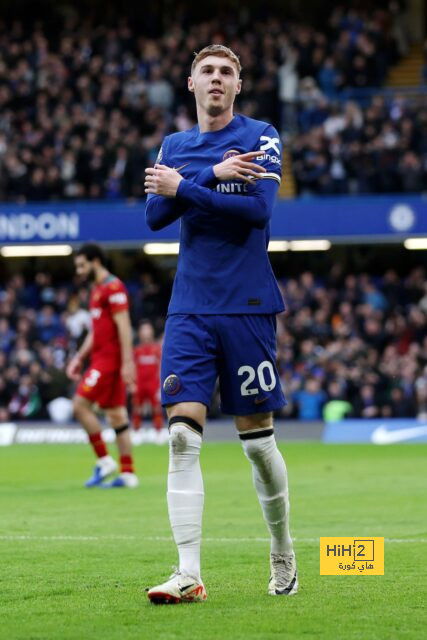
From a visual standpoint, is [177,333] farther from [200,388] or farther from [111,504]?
[111,504]

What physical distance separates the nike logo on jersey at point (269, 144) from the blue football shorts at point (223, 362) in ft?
2.78

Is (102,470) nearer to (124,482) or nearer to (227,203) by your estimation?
(124,482)

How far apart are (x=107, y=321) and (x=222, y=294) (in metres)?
7.31

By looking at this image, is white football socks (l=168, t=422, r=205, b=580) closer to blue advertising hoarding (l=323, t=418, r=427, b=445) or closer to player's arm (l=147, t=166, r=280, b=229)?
player's arm (l=147, t=166, r=280, b=229)

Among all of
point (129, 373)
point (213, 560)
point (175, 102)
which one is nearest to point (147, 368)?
point (175, 102)

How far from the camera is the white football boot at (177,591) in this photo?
19.7ft

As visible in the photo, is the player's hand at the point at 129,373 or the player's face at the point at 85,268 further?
the player's face at the point at 85,268

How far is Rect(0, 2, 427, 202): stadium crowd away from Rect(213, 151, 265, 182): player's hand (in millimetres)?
21403

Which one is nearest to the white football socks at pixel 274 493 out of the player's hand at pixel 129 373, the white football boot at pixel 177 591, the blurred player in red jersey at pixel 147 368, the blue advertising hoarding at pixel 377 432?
the white football boot at pixel 177 591

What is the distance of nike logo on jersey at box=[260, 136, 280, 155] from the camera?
662cm

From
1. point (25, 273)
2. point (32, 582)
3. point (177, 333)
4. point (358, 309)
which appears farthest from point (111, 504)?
point (25, 273)

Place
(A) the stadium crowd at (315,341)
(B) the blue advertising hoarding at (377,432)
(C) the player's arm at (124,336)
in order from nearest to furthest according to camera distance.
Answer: (C) the player's arm at (124,336) → (B) the blue advertising hoarding at (377,432) → (A) the stadium crowd at (315,341)

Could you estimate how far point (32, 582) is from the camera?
6898 mm

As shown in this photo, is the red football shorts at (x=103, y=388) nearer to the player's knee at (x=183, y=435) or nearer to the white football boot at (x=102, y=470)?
the white football boot at (x=102, y=470)
